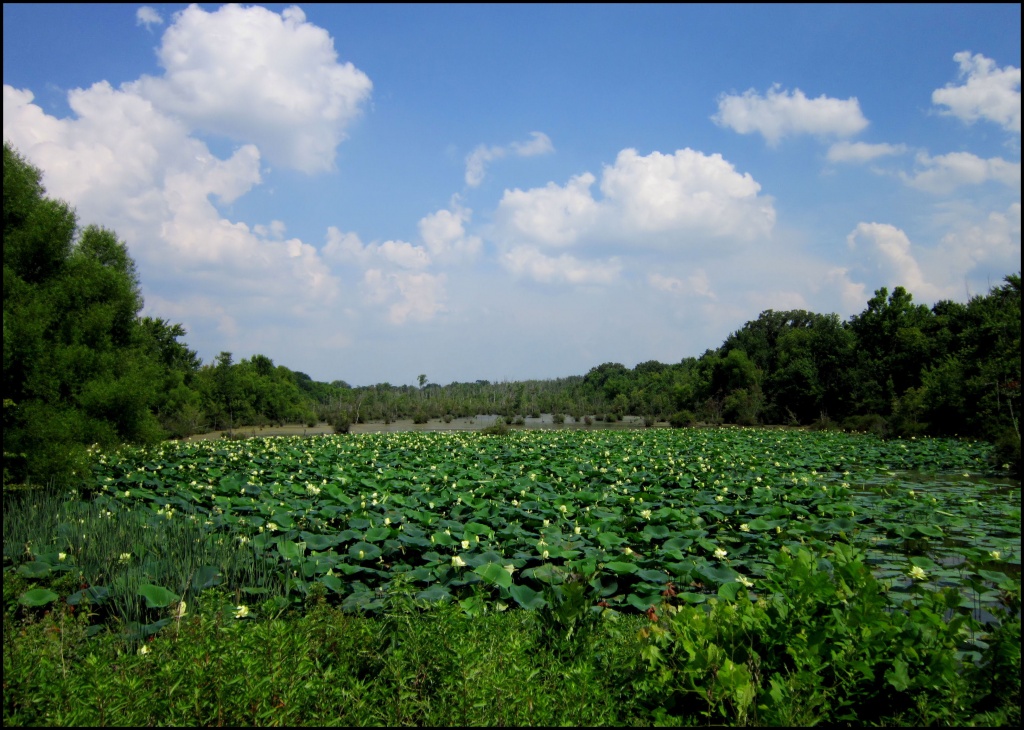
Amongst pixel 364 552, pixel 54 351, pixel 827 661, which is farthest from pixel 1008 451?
pixel 54 351

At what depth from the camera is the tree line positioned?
820cm

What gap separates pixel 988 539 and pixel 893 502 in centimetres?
157

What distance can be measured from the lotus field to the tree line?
124 centimetres

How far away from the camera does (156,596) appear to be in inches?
139

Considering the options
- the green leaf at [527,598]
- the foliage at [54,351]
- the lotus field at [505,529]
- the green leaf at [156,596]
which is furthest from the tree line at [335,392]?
the green leaf at [156,596]

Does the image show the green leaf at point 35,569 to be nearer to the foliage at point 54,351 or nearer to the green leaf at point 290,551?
the green leaf at point 290,551

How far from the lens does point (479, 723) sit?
87.7 inches

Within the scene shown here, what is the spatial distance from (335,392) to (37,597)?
44332 mm

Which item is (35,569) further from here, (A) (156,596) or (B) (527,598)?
(B) (527,598)

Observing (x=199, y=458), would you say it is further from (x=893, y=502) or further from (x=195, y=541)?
(x=893, y=502)

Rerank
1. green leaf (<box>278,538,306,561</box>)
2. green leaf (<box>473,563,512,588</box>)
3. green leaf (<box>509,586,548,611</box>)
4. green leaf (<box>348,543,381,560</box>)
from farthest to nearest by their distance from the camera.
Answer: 1. green leaf (<box>348,543,381,560</box>)
2. green leaf (<box>278,538,306,561</box>)
3. green leaf (<box>473,563,512,588</box>)
4. green leaf (<box>509,586,548,611</box>)

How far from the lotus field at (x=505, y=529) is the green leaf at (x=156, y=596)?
1cm

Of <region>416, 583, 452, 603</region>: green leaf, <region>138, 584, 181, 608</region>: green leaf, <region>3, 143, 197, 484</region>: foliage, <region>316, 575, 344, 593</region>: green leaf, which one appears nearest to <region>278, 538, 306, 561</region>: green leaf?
<region>316, 575, 344, 593</region>: green leaf

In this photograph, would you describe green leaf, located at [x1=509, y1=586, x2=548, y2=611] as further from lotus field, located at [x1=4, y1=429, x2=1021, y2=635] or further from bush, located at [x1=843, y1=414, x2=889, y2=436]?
bush, located at [x1=843, y1=414, x2=889, y2=436]
